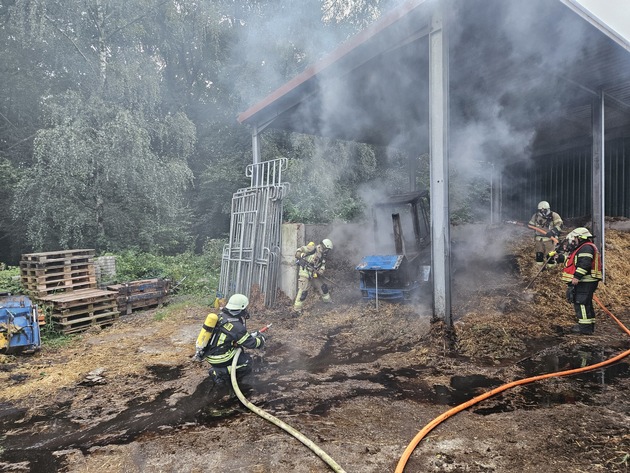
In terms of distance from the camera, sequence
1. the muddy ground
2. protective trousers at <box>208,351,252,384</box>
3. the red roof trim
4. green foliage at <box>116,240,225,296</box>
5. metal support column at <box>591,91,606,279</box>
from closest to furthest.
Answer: the muddy ground → protective trousers at <box>208,351,252,384</box> → the red roof trim → metal support column at <box>591,91,606,279</box> → green foliage at <box>116,240,225,296</box>

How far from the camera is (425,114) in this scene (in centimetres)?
1052

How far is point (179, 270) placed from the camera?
11.7 meters

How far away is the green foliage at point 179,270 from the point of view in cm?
1044

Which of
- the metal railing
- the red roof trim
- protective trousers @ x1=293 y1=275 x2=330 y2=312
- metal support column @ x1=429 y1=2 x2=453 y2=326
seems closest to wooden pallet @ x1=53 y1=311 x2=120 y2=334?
the metal railing

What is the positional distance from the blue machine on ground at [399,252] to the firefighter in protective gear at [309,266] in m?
0.84

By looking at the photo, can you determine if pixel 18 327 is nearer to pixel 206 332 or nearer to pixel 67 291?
pixel 67 291

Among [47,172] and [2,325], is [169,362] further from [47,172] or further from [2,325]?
[47,172]

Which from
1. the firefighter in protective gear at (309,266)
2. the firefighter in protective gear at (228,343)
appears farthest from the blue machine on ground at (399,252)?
the firefighter in protective gear at (228,343)

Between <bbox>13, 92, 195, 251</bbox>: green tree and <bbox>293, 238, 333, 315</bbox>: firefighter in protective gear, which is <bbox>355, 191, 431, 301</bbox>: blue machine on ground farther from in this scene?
<bbox>13, 92, 195, 251</bbox>: green tree

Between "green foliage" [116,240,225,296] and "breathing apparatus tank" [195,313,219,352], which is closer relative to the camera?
"breathing apparatus tank" [195,313,219,352]

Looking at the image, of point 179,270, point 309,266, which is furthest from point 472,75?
point 179,270

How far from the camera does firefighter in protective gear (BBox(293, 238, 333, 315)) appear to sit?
7918mm

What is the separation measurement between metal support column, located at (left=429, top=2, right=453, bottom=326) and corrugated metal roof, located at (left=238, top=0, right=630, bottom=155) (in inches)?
17.0

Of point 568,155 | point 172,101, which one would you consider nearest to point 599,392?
point 568,155
